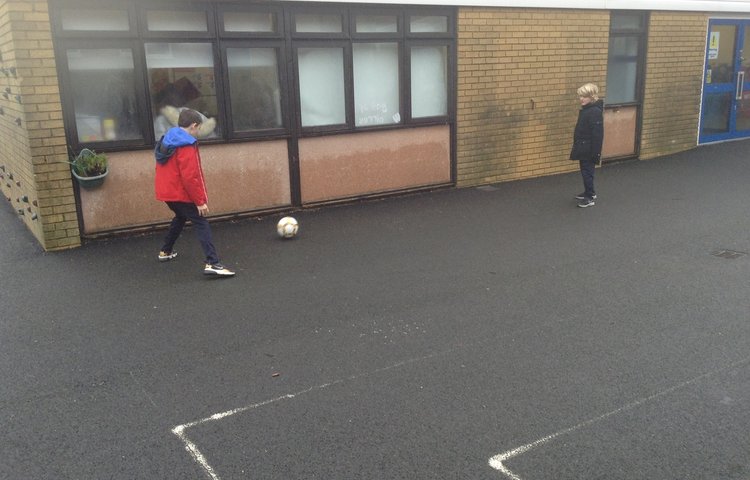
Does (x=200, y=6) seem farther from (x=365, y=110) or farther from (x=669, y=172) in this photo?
(x=669, y=172)

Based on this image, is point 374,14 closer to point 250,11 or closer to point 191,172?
point 250,11

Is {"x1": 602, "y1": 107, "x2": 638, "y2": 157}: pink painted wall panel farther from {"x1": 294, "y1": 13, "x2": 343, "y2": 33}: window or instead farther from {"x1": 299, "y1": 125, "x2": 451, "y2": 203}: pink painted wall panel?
{"x1": 294, "y1": 13, "x2": 343, "y2": 33}: window

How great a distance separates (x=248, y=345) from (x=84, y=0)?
477 centimetres

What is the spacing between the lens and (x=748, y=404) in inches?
155

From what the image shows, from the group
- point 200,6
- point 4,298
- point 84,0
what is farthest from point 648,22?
point 4,298

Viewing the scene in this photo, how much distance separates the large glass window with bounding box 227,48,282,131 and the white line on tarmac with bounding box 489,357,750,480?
20.6 feet

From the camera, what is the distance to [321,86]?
9383mm

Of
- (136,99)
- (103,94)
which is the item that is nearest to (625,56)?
(136,99)

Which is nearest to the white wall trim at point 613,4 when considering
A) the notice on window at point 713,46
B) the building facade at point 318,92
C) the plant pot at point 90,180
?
the building facade at point 318,92

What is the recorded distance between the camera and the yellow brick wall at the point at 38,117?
23.4ft

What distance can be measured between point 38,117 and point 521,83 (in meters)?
7.19

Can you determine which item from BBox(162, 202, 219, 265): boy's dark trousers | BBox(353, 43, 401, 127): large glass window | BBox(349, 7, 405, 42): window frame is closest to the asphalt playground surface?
BBox(162, 202, 219, 265): boy's dark trousers

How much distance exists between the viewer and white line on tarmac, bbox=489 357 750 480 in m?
3.42

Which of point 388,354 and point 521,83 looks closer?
point 388,354
